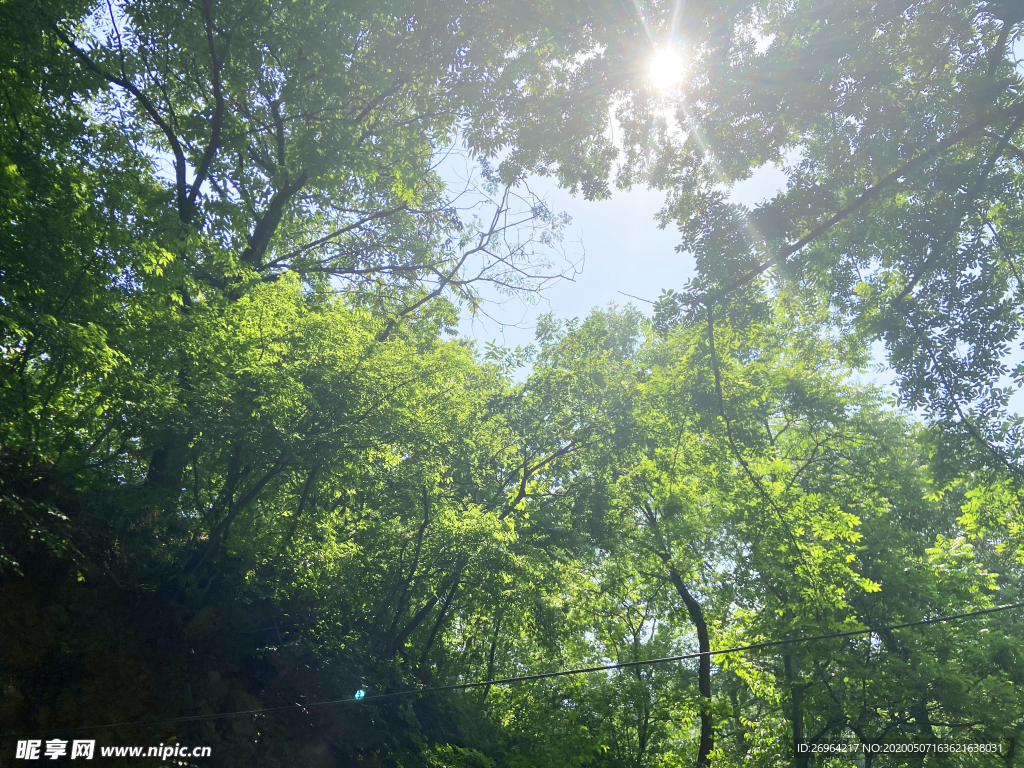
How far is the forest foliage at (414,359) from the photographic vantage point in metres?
5.66

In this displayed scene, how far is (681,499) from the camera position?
39.5 feet

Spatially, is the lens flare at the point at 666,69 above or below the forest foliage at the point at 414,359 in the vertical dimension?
above

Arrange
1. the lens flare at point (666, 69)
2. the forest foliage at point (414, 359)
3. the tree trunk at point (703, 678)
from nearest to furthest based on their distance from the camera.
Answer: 1. the forest foliage at point (414, 359)
2. the lens flare at point (666, 69)
3. the tree trunk at point (703, 678)

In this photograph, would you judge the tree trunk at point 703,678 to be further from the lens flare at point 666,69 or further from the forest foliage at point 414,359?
the lens flare at point 666,69

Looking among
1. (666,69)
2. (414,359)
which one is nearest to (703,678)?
(414,359)

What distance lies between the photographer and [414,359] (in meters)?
8.73

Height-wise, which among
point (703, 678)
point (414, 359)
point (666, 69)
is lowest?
point (703, 678)

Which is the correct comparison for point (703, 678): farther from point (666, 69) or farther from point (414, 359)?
point (666, 69)

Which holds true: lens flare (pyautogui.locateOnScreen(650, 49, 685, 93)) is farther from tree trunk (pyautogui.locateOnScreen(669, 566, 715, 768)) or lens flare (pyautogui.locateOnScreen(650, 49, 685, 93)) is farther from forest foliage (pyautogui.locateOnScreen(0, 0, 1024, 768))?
tree trunk (pyautogui.locateOnScreen(669, 566, 715, 768))

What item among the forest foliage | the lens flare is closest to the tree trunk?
the forest foliage

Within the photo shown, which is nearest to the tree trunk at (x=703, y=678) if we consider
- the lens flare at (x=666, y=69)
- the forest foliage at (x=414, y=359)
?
the forest foliage at (x=414, y=359)

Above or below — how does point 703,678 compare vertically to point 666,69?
below

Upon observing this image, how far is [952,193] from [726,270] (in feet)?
9.12

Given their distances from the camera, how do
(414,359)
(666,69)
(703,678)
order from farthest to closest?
(703,678) → (414,359) → (666,69)
